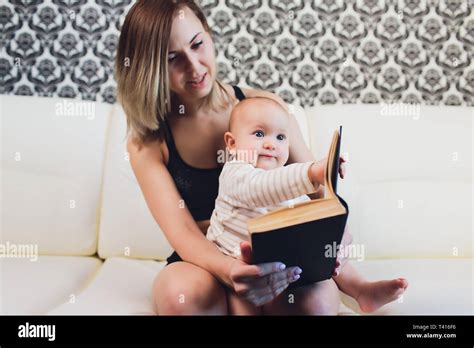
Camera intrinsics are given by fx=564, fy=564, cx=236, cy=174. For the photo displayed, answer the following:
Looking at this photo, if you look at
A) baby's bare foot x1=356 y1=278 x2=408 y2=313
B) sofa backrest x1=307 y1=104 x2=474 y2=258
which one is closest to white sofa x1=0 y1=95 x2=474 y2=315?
sofa backrest x1=307 y1=104 x2=474 y2=258

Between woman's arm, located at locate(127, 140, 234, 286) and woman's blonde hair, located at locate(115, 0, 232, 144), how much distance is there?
0.04 metres

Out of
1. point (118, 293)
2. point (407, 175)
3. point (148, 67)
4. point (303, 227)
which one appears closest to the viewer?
point (303, 227)

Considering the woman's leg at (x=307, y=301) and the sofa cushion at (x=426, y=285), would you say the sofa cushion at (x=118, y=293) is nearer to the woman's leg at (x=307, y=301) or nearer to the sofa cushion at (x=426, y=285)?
the woman's leg at (x=307, y=301)

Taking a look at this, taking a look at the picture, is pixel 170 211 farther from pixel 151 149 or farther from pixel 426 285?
pixel 426 285

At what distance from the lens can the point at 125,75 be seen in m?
1.05

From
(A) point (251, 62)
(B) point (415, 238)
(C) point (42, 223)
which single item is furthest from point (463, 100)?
(C) point (42, 223)

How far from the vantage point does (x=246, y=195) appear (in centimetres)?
93

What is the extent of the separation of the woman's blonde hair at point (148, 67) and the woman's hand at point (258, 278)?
302mm

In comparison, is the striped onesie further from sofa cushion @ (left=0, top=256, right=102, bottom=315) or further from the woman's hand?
sofa cushion @ (left=0, top=256, right=102, bottom=315)

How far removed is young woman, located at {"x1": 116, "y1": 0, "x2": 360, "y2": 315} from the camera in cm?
98

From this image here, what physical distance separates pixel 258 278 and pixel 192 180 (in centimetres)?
24

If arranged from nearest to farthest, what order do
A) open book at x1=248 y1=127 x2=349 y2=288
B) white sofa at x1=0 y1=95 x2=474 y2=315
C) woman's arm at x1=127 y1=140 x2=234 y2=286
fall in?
open book at x1=248 y1=127 x2=349 y2=288 → woman's arm at x1=127 y1=140 x2=234 y2=286 → white sofa at x1=0 y1=95 x2=474 y2=315

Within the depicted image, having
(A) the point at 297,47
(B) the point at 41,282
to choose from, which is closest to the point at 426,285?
(A) the point at 297,47
